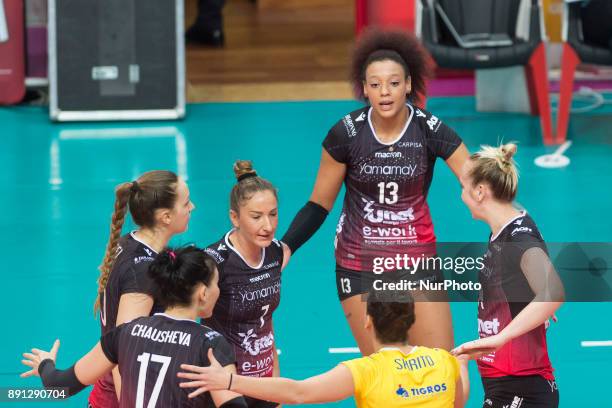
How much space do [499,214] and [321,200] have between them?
1096 millimetres

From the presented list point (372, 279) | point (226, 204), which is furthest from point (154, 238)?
point (226, 204)

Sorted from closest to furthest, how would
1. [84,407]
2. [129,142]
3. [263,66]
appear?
[84,407] → [129,142] → [263,66]

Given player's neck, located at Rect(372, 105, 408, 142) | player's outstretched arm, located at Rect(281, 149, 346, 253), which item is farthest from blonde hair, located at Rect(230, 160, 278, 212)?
player's neck, located at Rect(372, 105, 408, 142)

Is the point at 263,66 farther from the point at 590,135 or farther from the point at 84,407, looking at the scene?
the point at 84,407

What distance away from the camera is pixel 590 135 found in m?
10.9

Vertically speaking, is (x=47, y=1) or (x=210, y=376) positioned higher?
(x=47, y=1)

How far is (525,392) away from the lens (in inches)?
187

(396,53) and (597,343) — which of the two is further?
(597,343)

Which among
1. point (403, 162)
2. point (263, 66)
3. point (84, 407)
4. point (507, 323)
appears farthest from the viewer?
point (263, 66)

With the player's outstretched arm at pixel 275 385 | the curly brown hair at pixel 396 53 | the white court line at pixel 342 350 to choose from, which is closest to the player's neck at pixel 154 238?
the player's outstretched arm at pixel 275 385

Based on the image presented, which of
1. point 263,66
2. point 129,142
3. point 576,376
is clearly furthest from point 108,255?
point 263,66

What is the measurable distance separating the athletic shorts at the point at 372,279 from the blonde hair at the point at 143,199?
1135mm

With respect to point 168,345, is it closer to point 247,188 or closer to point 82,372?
point 82,372

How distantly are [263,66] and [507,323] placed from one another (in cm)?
897
